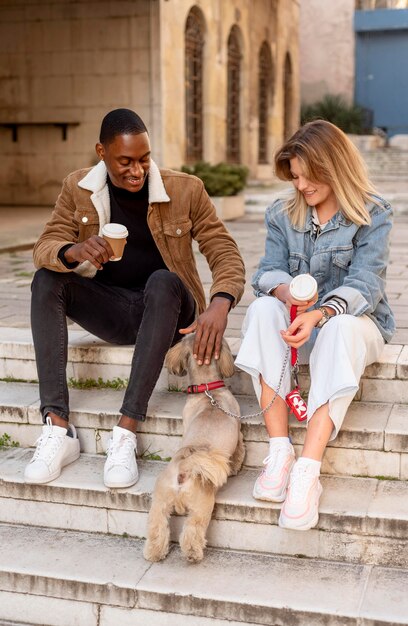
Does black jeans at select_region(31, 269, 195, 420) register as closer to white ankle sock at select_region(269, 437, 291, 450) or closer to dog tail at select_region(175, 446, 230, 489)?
dog tail at select_region(175, 446, 230, 489)

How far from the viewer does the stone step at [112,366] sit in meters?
4.06

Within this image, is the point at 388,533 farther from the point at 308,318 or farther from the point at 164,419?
the point at 164,419

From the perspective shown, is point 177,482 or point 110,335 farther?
point 110,335

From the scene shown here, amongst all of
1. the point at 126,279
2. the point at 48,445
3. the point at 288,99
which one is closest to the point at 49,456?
the point at 48,445

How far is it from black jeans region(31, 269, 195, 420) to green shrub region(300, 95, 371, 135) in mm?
22544

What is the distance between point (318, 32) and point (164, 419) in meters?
26.2

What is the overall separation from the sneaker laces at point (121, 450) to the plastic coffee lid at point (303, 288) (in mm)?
1011

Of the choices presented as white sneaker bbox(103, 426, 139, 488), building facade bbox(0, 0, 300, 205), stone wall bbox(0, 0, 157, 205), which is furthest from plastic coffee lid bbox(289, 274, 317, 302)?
stone wall bbox(0, 0, 157, 205)

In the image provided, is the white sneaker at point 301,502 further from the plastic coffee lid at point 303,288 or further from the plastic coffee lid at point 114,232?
the plastic coffee lid at point 114,232

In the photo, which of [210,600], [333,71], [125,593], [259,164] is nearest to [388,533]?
[210,600]

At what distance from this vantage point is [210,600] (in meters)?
3.11

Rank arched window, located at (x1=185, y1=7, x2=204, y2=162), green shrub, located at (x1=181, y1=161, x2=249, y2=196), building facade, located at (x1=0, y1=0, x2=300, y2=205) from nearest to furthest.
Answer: green shrub, located at (x1=181, y1=161, x2=249, y2=196)
building facade, located at (x1=0, y1=0, x2=300, y2=205)
arched window, located at (x1=185, y1=7, x2=204, y2=162)

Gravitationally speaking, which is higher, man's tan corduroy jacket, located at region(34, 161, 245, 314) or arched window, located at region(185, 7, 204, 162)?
arched window, located at region(185, 7, 204, 162)

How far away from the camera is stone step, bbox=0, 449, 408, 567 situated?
3.33m
